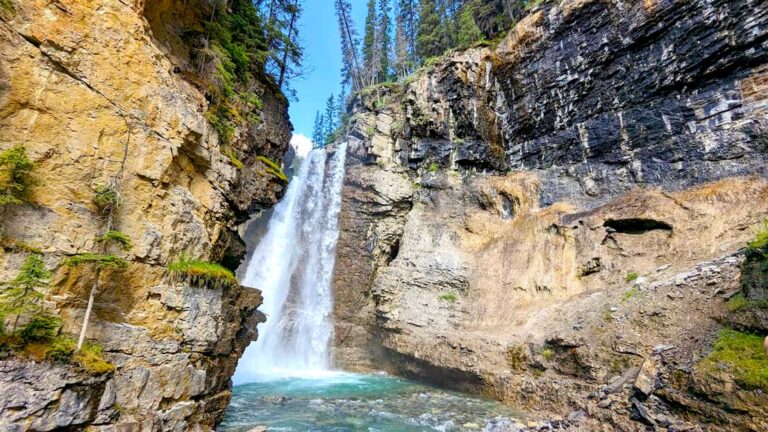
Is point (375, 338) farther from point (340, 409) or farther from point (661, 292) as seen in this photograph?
point (661, 292)

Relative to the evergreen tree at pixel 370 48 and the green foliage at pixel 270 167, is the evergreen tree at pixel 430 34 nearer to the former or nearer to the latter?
the evergreen tree at pixel 370 48

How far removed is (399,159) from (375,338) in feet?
38.6

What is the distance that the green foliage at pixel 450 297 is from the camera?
63.4 ft

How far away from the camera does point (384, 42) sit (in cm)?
4525

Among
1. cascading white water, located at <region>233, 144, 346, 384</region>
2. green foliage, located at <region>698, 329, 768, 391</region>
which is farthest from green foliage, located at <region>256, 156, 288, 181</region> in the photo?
green foliage, located at <region>698, 329, 768, 391</region>

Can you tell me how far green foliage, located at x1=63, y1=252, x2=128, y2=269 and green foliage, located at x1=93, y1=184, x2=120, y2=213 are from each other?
1012mm

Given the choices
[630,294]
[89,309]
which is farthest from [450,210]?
[89,309]

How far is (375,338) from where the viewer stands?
20.9m

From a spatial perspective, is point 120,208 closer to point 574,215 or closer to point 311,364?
point 311,364

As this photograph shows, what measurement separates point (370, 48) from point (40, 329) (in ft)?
145

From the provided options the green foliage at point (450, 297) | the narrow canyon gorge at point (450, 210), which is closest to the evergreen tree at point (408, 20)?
the narrow canyon gorge at point (450, 210)

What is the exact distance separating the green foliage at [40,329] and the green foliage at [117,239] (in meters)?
1.61

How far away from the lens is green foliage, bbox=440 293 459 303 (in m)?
19.3

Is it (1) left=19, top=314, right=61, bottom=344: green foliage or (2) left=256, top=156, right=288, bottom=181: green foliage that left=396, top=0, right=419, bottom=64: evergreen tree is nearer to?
(2) left=256, top=156, right=288, bottom=181: green foliage
